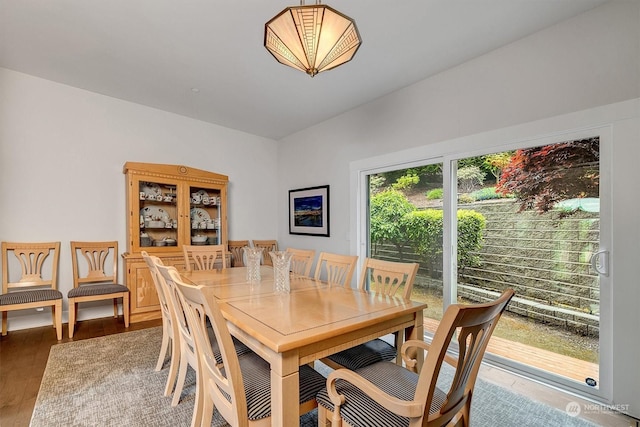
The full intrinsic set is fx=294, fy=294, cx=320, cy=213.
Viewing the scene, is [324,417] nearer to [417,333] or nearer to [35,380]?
[417,333]

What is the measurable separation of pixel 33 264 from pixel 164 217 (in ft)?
4.54

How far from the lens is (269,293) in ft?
6.35

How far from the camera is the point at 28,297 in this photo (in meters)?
2.88

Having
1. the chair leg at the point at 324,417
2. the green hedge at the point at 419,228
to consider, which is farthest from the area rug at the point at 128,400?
the green hedge at the point at 419,228

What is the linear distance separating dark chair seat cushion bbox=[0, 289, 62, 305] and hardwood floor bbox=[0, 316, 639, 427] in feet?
1.36

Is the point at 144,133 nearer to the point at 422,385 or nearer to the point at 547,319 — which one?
the point at 422,385

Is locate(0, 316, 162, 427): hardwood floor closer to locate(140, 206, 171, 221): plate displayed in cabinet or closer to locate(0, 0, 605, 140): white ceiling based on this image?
locate(140, 206, 171, 221): plate displayed in cabinet

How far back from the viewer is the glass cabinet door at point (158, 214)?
3.78m

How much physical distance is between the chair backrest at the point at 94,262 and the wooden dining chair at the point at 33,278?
181mm

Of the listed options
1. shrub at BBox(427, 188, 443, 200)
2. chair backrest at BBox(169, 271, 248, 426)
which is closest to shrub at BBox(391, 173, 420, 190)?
shrub at BBox(427, 188, 443, 200)

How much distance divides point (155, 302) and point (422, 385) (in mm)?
3651

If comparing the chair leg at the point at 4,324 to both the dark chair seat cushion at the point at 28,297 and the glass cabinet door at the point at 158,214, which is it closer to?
the dark chair seat cushion at the point at 28,297

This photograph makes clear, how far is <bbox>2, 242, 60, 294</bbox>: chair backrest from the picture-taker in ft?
10.2

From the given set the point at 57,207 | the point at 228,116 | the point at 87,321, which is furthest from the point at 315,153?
the point at 87,321
